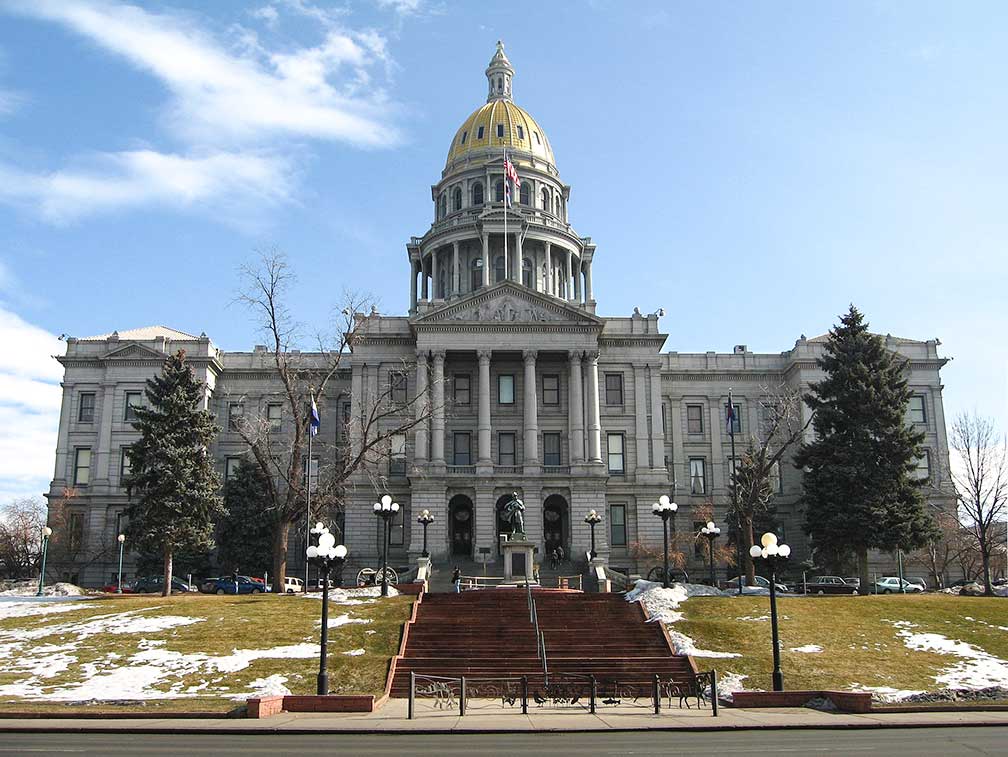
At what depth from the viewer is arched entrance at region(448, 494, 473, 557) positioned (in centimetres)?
6391

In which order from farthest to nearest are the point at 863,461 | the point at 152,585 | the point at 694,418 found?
the point at 694,418
the point at 152,585
the point at 863,461

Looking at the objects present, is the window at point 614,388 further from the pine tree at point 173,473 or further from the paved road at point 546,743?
the paved road at point 546,743

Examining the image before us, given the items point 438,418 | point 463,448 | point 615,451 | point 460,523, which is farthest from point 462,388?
point 615,451

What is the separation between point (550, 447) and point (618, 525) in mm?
6709

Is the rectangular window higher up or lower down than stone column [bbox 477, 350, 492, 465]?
lower down

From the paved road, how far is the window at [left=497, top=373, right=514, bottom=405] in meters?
44.9

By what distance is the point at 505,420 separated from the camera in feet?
214

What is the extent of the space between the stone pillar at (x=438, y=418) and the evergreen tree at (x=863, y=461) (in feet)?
72.0

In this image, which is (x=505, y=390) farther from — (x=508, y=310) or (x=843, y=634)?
(x=843, y=634)

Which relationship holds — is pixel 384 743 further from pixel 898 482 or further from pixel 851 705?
pixel 898 482

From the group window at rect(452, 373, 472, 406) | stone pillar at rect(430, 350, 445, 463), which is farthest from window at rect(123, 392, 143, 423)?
window at rect(452, 373, 472, 406)

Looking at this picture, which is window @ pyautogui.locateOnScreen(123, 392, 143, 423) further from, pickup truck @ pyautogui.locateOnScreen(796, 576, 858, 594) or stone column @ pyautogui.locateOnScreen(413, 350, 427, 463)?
pickup truck @ pyautogui.locateOnScreen(796, 576, 858, 594)

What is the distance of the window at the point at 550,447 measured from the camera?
64.5 meters

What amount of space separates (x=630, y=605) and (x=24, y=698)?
20746mm
